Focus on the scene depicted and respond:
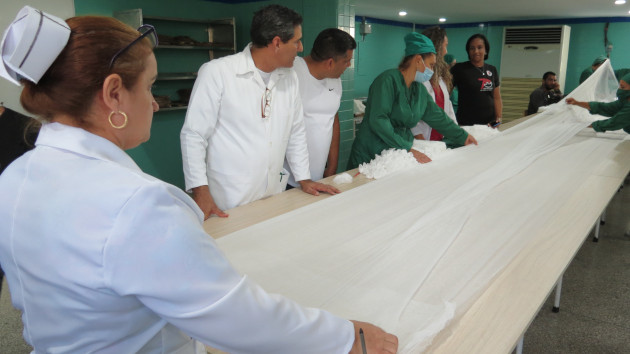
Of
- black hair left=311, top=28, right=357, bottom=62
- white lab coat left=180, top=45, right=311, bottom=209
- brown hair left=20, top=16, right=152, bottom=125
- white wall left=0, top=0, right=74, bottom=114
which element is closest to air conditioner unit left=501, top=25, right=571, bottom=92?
black hair left=311, top=28, right=357, bottom=62

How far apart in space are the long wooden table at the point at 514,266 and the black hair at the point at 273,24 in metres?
0.66

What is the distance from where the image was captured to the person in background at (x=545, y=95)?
20.1ft

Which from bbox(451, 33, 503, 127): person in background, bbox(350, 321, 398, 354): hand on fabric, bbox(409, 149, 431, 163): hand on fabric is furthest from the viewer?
bbox(451, 33, 503, 127): person in background

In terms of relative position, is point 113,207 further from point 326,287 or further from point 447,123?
point 447,123

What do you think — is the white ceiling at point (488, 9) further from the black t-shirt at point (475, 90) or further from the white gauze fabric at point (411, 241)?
the white gauze fabric at point (411, 241)

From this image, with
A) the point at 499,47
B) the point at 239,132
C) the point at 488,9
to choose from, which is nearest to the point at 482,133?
the point at 239,132

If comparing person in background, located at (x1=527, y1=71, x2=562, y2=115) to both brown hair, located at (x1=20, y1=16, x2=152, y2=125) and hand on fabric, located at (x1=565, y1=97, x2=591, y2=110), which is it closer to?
hand on fabric, located at (x1=565, y1=97, x2=591, y2=110)

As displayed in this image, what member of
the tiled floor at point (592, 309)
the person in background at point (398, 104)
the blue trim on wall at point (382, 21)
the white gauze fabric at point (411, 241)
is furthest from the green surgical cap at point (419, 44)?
the blue trim on wall at point (382, 21)

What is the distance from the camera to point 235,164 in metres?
2.00

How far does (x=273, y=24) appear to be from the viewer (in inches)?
73.0

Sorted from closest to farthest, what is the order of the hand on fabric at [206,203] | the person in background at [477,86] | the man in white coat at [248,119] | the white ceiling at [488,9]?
the hand on fabric at [206,203] < the man in white coat at [248,119] < the person in background at [477,86] < the white ceiling at [488,9]

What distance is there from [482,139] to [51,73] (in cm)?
292

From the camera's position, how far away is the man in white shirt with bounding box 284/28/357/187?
7.98 feet

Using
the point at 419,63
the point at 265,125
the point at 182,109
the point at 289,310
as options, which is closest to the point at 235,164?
the point at 265,125
